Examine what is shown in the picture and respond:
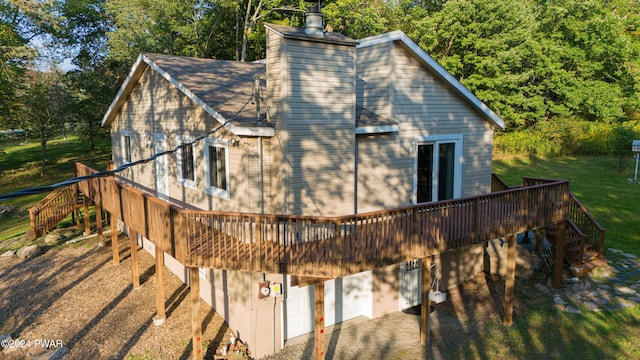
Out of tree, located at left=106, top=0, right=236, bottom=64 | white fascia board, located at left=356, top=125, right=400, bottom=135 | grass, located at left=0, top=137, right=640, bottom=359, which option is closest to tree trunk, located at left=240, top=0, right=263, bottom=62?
tree, located at left=106, top=0, right=236, bottom=64

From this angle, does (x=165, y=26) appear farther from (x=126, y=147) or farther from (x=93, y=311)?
(x=93, y=311)

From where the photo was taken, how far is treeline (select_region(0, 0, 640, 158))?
30.8m

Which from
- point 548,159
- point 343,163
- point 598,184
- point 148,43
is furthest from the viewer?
point 548,159

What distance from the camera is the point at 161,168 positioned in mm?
14359

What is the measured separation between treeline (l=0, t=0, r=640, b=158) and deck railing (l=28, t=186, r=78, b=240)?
44.1 ft

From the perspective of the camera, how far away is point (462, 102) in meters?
13.2

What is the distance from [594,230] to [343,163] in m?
10.0

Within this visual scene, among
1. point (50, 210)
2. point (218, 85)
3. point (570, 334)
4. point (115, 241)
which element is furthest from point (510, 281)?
point (50, 210)

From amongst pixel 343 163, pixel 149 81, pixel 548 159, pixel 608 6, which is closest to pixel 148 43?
pixel 149 81

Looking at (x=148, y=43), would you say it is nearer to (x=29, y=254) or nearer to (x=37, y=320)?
(x=29, y=254)

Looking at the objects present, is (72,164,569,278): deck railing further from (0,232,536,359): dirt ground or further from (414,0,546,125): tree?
(414,0,546,125): tree

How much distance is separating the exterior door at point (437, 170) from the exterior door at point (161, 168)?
7928 mm

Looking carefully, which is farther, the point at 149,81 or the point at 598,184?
the point at 598,184

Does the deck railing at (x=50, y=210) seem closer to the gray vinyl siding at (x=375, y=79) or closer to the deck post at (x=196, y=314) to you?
the deck post at (x=196, y=314)
